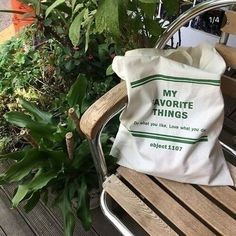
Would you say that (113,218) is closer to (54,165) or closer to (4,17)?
(54,165)

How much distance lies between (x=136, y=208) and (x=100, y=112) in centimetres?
30

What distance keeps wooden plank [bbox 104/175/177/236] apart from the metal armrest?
0.61ft

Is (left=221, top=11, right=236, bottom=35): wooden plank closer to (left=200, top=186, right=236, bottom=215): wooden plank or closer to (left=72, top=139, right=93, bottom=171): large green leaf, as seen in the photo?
(left=200, top=186, right=236, bottom=215): wooden plank

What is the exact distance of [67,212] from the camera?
1.14 m

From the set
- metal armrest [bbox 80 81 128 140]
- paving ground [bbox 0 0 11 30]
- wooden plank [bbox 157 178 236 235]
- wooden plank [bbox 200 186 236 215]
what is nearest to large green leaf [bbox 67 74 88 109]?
metal armrest [bbox 80 81 128 140]

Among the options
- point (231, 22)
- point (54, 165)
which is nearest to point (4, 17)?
point (54, 165)

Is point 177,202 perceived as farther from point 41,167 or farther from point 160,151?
point 41,167

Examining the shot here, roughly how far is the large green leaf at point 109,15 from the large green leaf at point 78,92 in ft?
1.20

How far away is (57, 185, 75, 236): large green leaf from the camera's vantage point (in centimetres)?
111

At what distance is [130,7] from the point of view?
989 millimetres

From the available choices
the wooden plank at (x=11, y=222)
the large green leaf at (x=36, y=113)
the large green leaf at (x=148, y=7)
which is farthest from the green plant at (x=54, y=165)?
the large green leaf at (x=148, y=7)

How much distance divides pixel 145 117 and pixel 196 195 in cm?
27

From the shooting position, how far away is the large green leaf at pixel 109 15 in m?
0.82

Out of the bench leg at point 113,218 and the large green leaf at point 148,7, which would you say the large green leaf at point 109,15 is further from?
the bench leg at point 113,218
